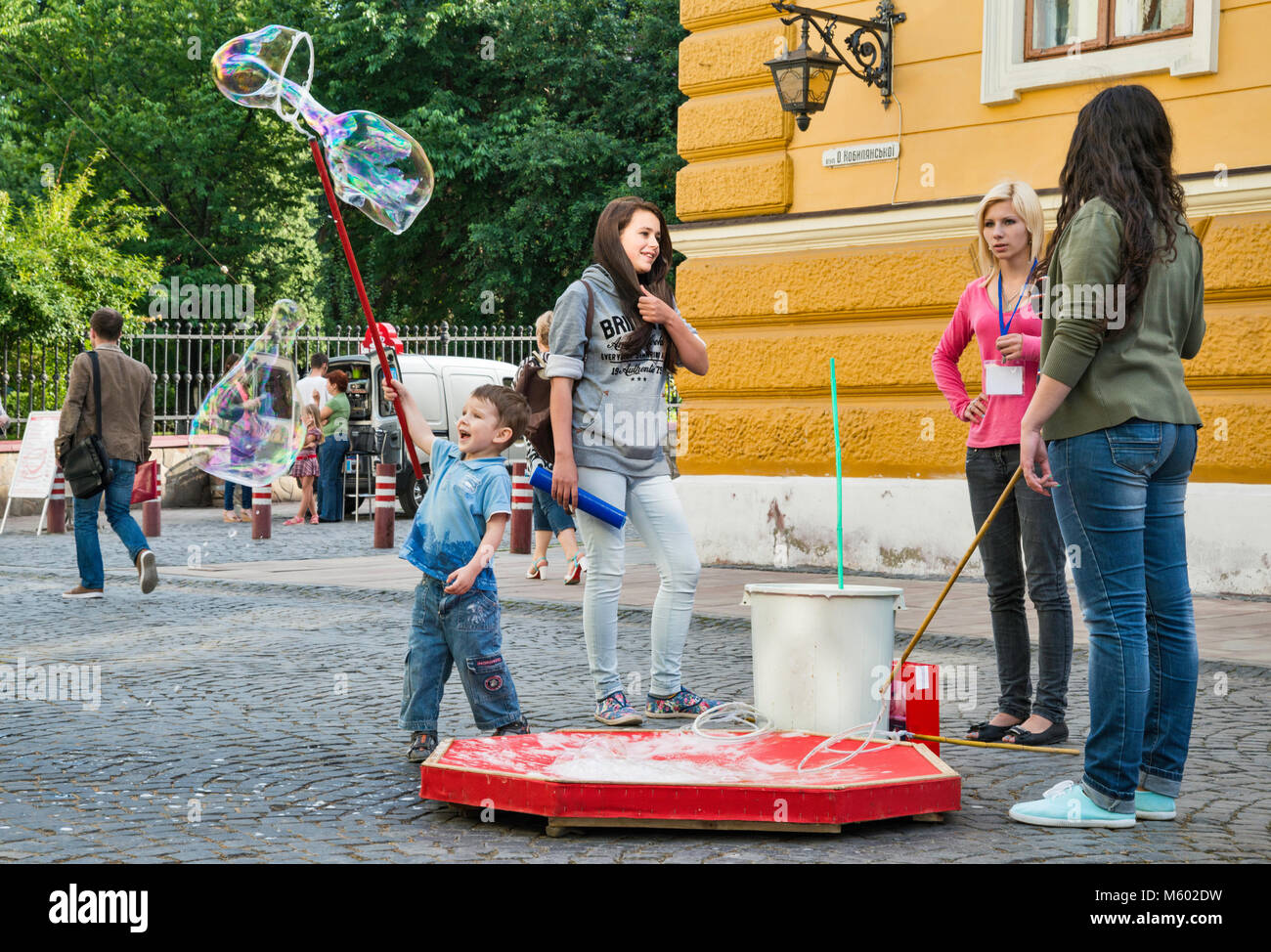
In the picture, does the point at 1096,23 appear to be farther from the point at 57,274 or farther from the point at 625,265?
the point at 57,274

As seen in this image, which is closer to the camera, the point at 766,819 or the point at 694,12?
the point at 766,819

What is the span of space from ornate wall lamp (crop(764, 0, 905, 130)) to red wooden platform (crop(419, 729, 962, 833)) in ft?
22.6

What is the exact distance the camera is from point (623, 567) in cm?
561

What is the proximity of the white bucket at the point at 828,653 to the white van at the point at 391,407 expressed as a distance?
12.7 metres

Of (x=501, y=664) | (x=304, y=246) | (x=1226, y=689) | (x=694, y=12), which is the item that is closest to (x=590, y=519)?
(x=501, y=664)

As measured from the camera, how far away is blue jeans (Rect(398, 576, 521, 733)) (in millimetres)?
4918

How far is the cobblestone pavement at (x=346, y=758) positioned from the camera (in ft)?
12.8

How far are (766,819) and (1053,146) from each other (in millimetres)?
6990

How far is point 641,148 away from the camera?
29156mm

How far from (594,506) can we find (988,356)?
1.46 meters

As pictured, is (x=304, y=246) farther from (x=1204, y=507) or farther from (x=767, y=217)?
(x=1204, y=507)

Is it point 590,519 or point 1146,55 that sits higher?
point 1146,55

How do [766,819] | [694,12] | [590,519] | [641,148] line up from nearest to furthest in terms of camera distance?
[766,819], [590,519], [694,12], [641,148]

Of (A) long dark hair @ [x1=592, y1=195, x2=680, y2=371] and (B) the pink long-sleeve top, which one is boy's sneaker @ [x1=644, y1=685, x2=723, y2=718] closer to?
(A) long dark hair @ [x1=592, y1=195, x2=680, y2=371]
